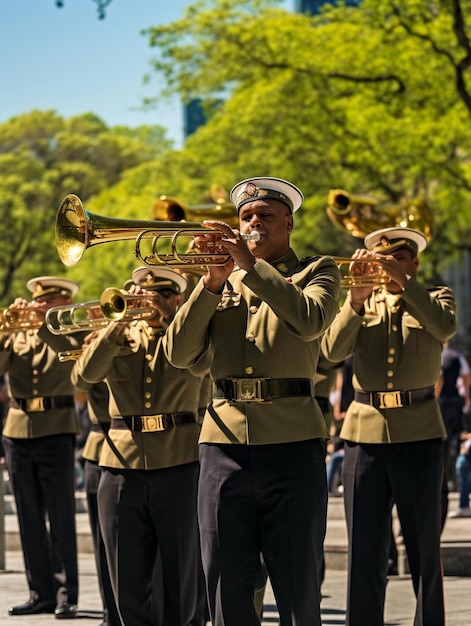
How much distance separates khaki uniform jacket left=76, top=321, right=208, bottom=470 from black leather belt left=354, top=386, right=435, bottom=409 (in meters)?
1.02

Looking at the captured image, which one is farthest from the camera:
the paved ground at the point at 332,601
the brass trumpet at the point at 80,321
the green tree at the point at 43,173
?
the green tree at the point at 43,173

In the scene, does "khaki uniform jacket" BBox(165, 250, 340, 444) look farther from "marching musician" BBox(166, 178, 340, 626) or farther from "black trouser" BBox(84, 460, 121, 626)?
"black trouser" BBox(84, 460, 121, 626)

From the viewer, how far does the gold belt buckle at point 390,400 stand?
8.39m

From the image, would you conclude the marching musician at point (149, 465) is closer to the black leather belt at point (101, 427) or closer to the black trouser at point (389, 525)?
the black trouser at point (389, 525)

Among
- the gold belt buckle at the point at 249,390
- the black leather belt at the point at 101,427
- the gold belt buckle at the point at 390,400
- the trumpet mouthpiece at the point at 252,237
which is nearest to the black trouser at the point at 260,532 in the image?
the gold belt buckle at the point at 249,390

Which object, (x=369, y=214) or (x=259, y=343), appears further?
(x=369, y=214)

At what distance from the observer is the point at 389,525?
8.33m

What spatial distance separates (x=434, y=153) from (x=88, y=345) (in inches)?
803

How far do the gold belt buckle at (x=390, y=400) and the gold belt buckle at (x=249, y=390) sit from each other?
6.91ft

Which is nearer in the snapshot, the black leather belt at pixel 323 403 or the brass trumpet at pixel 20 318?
the brass trumpet at pixel 20 318

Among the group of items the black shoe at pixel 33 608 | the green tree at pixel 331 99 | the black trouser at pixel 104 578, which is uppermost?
the green tree at pixel 331 99

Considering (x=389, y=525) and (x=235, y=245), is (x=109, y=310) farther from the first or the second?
(x=235, y=245)

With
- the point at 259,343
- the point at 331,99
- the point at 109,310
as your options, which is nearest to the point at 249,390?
the point at 259,343

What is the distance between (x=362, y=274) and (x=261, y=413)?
203 centimetres
